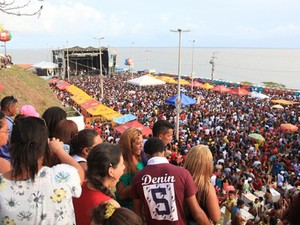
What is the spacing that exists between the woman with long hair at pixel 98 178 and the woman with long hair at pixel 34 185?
5.1 inches

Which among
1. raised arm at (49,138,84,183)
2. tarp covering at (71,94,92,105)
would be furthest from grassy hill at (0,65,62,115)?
raised arm at (49,138,84,183)

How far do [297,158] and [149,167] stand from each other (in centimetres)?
1153

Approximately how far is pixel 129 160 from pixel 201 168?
865mm

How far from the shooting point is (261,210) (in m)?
7.46

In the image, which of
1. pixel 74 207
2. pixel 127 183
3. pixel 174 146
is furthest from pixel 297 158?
pixel 74 207

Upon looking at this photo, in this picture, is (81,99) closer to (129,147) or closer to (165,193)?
(129,147)

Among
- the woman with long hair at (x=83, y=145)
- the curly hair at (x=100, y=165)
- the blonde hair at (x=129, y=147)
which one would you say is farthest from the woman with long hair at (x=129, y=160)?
the curly hair at (x=100, y=165)

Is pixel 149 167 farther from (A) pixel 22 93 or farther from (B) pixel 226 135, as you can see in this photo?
(A) pixel 22 93

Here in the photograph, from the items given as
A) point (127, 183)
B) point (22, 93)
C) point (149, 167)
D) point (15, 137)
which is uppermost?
point (15, 137)

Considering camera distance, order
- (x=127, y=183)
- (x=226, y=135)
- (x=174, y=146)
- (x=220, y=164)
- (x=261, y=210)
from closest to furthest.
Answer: (x=127, y=183), (x=261, y=210), (x=220, y=164), (x=174, y=146), (x=226, y=135)

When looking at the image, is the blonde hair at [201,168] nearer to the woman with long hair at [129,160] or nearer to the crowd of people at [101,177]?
the crowd of people at [101,177]

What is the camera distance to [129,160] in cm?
328

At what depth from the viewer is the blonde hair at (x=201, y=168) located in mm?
2729

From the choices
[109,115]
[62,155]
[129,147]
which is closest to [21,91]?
[109,115]
